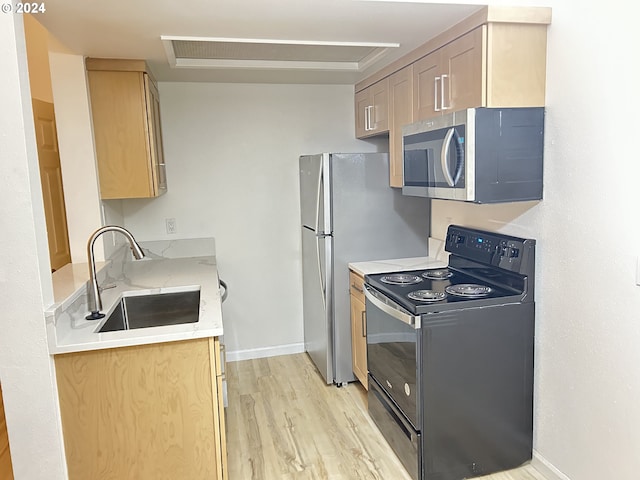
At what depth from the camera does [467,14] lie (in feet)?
6.81

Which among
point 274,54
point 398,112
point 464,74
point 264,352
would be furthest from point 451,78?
point 264,352

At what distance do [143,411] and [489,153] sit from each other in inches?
71.3

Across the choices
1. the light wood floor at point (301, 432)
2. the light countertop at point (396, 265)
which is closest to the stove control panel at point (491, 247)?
the light countertop at point (396, 265)

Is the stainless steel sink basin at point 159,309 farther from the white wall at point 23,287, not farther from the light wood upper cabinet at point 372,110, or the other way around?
the light wood upper cabinet at point 372,110

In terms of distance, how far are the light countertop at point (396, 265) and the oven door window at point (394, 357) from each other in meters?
0.31

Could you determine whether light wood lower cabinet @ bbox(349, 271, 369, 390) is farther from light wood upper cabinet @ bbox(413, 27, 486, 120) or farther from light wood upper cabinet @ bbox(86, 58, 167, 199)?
light wood upper cabinet @ bbox(86, 58, 167, 199)

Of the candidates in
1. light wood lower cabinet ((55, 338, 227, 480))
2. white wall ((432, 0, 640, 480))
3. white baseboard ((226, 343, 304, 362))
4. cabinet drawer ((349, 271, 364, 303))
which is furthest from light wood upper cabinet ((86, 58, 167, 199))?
white wall ((432, 0, 640, 480))

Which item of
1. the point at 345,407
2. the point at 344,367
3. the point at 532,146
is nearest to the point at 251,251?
the point at 344,367

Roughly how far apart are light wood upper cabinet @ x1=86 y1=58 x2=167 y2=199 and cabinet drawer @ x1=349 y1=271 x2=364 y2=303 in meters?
1.38

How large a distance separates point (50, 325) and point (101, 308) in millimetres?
415

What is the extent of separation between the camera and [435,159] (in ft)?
7.52

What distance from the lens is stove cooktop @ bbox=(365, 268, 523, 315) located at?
7.26 feet

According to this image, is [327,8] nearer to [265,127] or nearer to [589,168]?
[589,168]

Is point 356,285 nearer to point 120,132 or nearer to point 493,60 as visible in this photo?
point 493,60
